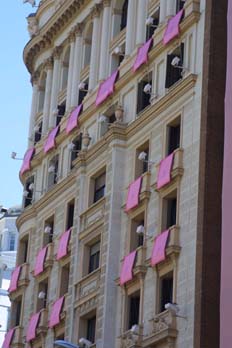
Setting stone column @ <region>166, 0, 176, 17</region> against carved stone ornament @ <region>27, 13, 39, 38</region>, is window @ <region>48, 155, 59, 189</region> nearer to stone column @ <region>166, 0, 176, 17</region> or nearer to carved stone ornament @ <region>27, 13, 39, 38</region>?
carved stone ornament @ <region>27, 13, 39, 38</region>

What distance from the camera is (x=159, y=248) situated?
163 ft

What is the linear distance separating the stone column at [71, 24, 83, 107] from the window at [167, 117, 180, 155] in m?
11.5

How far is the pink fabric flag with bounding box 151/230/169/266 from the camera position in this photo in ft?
162

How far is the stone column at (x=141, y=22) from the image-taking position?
5716 cm

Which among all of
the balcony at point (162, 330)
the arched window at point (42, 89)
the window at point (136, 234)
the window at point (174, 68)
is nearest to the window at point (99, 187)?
the window at point (136, 234)

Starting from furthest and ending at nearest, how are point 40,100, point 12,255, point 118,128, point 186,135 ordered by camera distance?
point 12,255, point 40,100, point 118,128, point 186,135

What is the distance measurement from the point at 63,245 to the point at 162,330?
39.8 ft

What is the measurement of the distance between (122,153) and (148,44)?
4.82 meters

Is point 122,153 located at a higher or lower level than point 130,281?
higher

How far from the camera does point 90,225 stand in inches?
2222

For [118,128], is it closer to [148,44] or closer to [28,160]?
[148,44]

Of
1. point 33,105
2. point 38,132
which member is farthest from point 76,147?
point 33,105

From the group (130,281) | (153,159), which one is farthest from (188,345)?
(153,159)

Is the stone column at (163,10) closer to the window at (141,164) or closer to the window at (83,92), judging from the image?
the window at (141,164)
